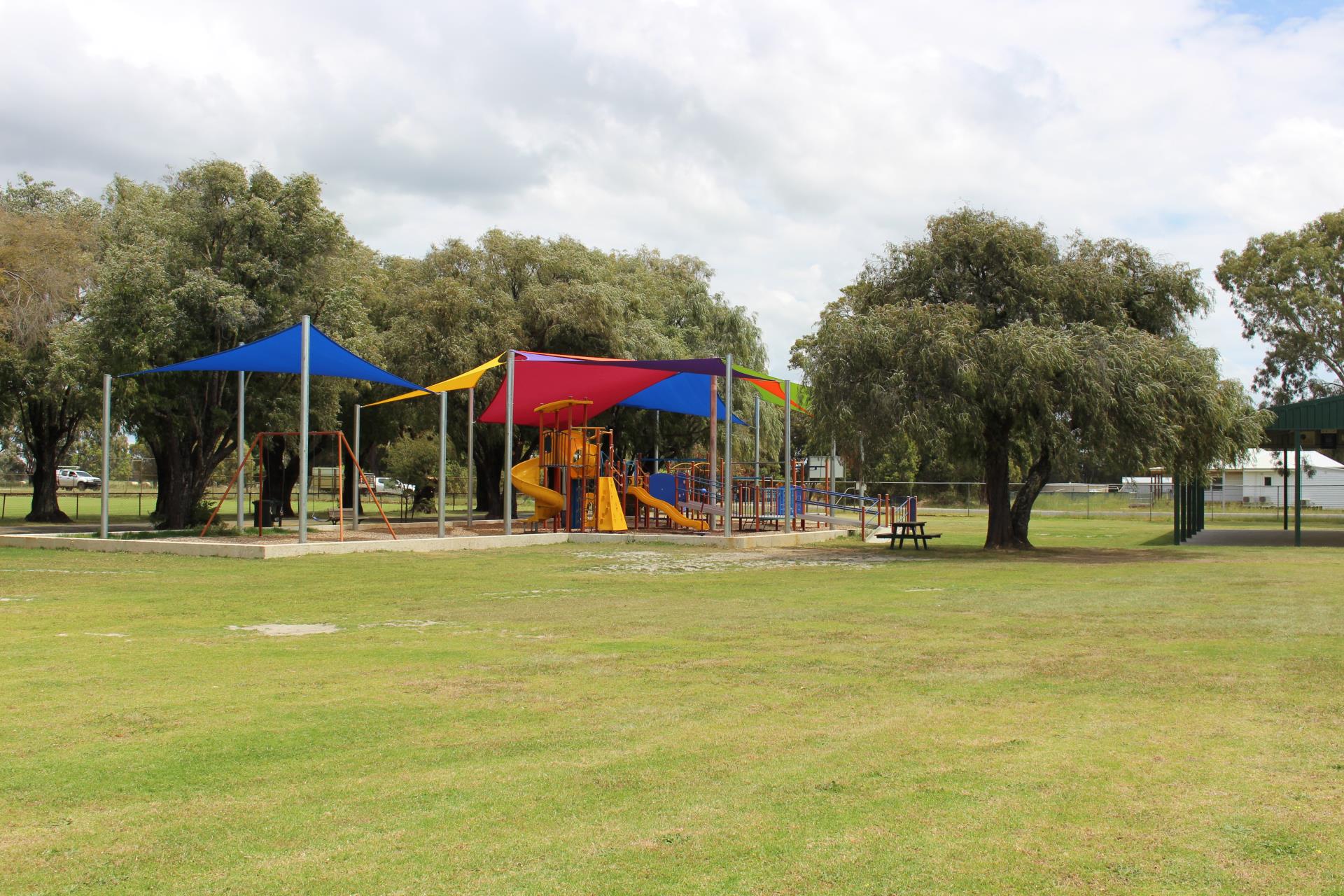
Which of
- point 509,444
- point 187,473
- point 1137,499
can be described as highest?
point 509,444

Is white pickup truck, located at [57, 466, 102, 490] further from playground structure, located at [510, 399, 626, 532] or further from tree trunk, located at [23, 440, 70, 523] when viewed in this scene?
playground structure, located at [510, 399, 626, 532]

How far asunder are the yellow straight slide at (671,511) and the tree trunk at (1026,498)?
23.5ft

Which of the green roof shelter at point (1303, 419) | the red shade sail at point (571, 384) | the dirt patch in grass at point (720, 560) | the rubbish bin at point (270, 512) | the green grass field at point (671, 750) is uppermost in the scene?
the red shade sail at point (571, 384)

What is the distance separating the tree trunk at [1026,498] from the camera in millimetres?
23578

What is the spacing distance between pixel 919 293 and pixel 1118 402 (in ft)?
16.3

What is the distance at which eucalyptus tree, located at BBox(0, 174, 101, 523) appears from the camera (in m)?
27.7

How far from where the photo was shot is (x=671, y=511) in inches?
1053

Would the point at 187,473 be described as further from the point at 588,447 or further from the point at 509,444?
the point at 588,447

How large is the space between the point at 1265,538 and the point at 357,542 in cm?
2343

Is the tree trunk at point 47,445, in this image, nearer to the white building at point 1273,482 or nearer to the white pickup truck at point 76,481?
the white pickup truck at point 76,481

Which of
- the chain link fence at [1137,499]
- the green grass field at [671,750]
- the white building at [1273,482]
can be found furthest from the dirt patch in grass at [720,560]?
the white building at [1273,482]

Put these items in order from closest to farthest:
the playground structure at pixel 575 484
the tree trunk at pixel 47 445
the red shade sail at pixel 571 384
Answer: the red shade sail at pixel 571 384 → the playground structure at pixel 575 484 → the tree trunk at pixel 47 445

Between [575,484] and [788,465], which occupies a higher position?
[788,465]

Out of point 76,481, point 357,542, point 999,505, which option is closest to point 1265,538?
point 999,505
